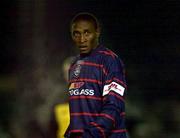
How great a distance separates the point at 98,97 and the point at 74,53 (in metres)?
2.74

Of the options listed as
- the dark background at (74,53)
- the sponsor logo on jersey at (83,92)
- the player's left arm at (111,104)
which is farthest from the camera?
the dark background at (74,53)

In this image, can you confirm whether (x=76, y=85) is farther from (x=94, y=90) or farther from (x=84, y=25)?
(x=84, y=25)

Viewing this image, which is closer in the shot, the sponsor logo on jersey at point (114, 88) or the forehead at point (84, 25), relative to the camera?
the sponsor logo on jersey at point (114, 88)

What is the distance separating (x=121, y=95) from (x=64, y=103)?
2.73m

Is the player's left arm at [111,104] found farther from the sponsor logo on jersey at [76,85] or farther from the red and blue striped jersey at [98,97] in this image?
the sponsor logo on jersey at [76,85]

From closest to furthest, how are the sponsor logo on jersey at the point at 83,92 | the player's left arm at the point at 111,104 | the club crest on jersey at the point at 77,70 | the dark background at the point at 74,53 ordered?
the player's left arm at the point at 111,104 → the sponsor logo on jersey at the point at 83,92 → the club crest on jersey at the point at 77,70 → the dark background at the point at 74,53

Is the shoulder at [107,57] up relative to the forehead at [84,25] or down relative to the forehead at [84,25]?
down

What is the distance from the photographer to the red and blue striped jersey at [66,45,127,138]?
3906mm

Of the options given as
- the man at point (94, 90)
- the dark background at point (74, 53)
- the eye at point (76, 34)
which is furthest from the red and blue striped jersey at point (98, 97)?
the dark background at point (74, 53)

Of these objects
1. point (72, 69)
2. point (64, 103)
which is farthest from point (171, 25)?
point (72, 69)

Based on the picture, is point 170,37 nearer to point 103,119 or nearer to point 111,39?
point 111,39

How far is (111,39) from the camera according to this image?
673 cm

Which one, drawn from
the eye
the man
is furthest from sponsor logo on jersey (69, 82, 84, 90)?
the eye

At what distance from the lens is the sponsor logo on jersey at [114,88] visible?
155 inches
